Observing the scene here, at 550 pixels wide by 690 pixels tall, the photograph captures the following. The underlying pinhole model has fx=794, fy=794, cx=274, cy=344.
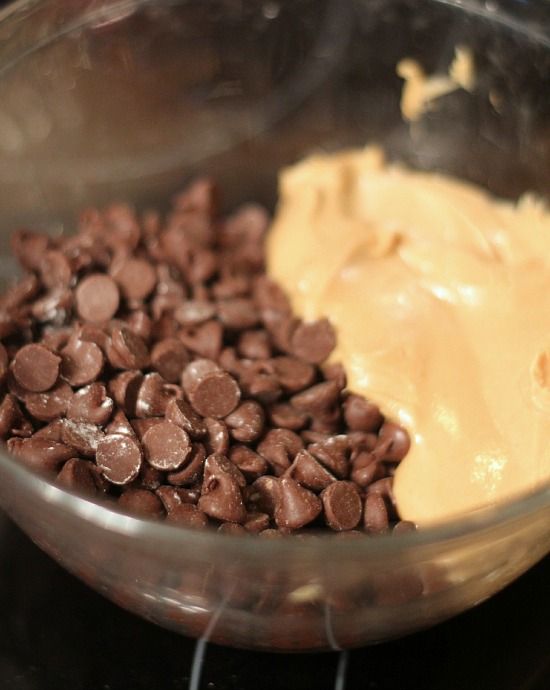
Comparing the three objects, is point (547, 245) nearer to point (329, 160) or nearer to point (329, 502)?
point (329, 160)

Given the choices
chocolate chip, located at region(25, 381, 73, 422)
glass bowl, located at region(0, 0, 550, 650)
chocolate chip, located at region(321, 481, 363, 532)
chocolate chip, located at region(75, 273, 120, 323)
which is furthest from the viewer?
glass bowl, located at region(0, 0, 550, 650)

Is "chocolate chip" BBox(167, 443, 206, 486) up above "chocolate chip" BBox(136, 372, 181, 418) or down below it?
below

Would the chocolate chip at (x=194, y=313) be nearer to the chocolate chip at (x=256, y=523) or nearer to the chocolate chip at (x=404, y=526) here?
the chocolate chip at (x=256, y=523)

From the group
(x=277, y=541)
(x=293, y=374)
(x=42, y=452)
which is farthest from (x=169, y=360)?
(x=277, y=541)

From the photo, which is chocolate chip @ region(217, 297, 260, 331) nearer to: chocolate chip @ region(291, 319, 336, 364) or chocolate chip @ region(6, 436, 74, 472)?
chocolate chip @ region(291, 319, 336, 364)

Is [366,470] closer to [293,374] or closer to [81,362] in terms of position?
[293,374]

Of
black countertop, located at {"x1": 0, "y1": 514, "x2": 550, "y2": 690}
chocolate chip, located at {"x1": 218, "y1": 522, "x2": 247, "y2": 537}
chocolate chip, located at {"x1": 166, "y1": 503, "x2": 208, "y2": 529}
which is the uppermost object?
chocolate chip, located at {"x1": 166, "y1": 503, "x2": 208, "y2": 529}

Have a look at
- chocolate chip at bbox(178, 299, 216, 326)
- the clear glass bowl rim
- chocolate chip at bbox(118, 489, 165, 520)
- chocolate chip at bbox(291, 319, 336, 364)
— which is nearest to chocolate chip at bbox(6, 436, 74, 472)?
chocolate chip at bbox(118, 489, 165, 520)
